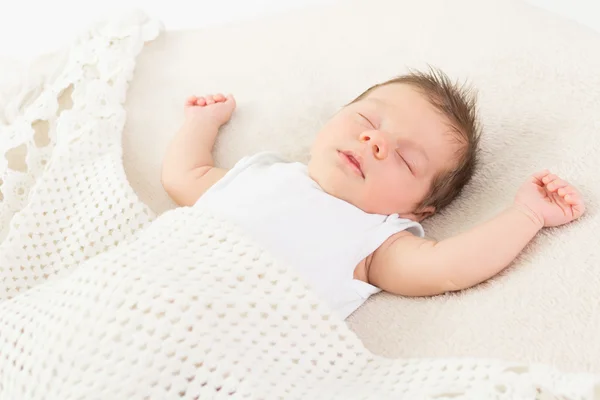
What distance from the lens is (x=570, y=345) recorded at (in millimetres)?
869

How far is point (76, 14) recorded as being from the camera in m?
2.28

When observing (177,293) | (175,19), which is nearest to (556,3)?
(175,19)

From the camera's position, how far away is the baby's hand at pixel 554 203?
1.04 meters

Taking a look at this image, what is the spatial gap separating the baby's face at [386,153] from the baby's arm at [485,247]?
117 millimetres

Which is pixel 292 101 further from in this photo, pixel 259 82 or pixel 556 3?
pixel 556 3

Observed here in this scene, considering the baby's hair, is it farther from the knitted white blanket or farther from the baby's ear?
the knitted white blanket

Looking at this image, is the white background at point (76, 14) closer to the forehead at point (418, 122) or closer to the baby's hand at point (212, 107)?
the baby's hand at point (212, 107)

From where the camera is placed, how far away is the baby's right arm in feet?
4.14

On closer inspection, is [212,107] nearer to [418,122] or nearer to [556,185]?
[418,122]

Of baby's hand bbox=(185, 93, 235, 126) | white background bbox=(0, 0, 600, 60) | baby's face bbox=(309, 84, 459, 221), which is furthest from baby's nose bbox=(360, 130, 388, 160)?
white background bbox=(0, 0, 600, 60)

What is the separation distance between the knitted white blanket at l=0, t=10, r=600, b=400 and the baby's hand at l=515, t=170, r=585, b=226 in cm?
29

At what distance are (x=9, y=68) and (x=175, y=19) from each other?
856mm

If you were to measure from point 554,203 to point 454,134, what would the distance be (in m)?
0.22

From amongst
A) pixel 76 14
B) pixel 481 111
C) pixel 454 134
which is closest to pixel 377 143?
pixel 454 134
